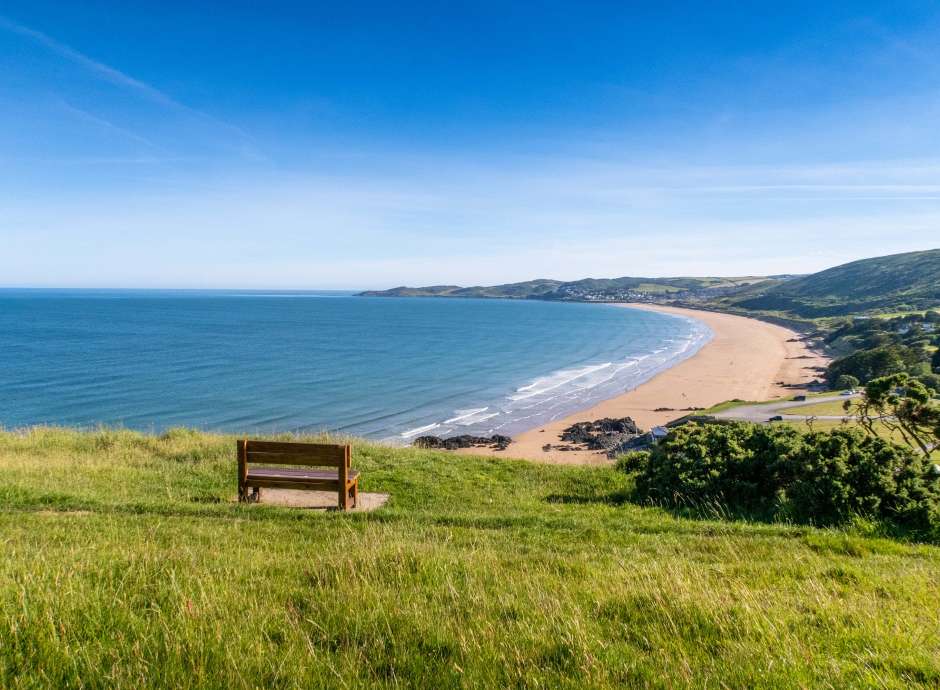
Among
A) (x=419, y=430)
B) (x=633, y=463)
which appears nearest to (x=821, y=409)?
(x=419, y=430)

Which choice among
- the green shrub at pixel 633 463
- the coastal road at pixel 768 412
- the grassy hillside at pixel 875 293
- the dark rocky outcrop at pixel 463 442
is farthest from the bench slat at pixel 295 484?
the grassy hillside at pixel 875 293

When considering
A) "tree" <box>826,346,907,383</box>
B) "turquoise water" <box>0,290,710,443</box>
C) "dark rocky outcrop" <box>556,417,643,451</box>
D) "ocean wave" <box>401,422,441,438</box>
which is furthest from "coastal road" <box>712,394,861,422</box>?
"ocean wave" <box>401,422,441,438</box>

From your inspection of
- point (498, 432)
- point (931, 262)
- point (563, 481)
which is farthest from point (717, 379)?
point (931, 262)

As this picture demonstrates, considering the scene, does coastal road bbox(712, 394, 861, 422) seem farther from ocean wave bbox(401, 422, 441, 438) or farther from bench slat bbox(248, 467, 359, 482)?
bench slat bbox(248, 467, 359, 482)

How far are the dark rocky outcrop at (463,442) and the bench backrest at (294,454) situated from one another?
63.5 feet

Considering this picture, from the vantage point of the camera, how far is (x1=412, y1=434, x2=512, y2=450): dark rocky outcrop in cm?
2894

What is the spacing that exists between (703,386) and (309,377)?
35.6 m

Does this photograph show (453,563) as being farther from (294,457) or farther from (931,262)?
(931,262)

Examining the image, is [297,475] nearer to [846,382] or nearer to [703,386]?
[703,386]

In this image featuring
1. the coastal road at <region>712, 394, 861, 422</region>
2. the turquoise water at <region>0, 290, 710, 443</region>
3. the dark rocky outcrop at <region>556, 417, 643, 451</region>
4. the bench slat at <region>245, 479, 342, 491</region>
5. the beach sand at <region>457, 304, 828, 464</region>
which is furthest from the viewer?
the turquoise water at <region>0, 290, 710, 443</region>

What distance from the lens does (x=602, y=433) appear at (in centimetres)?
3347

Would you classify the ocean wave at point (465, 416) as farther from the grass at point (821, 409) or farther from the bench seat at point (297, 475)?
the bench seat at point (297, 475)

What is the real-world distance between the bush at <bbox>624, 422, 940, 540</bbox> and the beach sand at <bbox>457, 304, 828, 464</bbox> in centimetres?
1408

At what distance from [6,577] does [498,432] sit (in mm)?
30341
